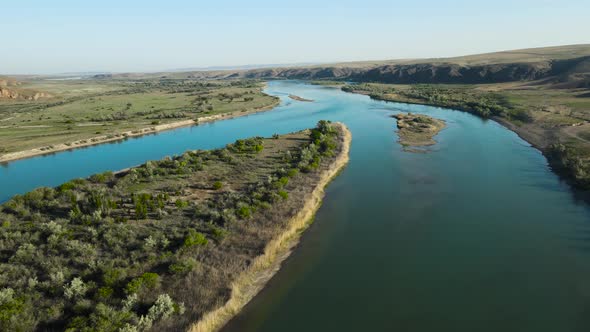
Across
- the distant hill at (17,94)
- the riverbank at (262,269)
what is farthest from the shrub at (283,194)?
the distant hill at (17,94)

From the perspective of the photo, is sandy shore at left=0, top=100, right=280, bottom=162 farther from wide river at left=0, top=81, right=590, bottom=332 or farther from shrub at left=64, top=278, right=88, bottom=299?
shrub at left=64, top=278, right=88, bottom=299

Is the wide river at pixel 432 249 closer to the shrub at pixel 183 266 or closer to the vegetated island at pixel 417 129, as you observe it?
the shrub at pixel 183 266

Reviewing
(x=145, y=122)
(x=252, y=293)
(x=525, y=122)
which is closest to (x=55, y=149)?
(x=145, y=122)

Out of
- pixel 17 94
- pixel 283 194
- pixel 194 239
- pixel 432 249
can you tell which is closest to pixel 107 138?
pixel 283 194

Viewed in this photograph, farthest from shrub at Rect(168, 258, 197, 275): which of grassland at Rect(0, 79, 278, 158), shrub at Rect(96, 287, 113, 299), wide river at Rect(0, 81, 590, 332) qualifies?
grassland at Rect(0, 79, 278, 158)

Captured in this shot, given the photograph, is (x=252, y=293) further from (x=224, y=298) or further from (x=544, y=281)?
(x=544, y=281)

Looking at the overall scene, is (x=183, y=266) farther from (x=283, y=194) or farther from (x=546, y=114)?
(x=546, y=114)
